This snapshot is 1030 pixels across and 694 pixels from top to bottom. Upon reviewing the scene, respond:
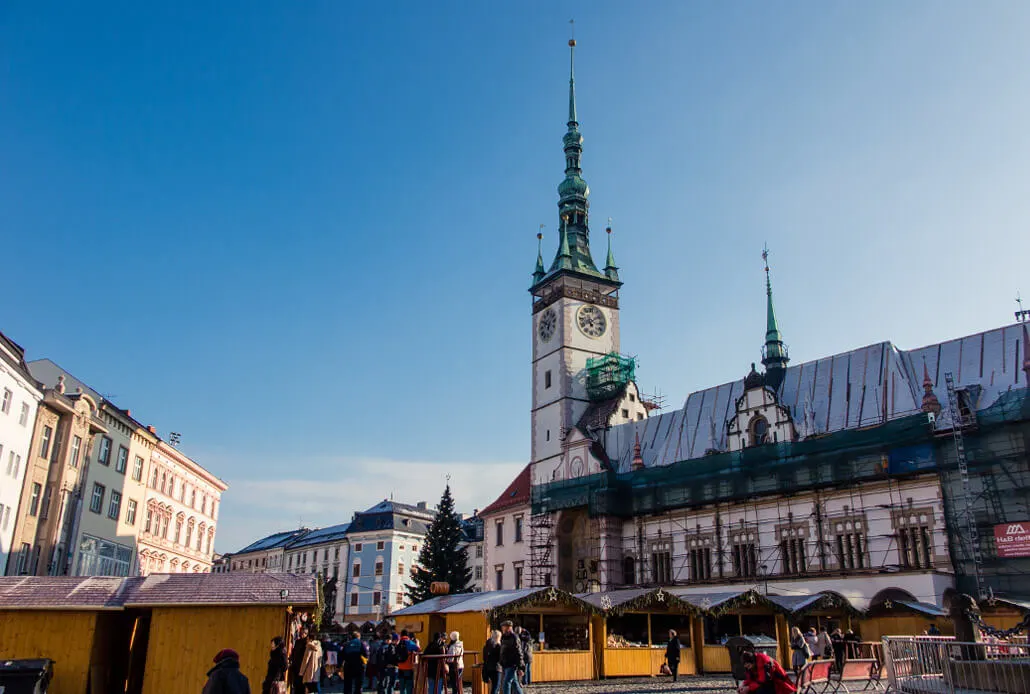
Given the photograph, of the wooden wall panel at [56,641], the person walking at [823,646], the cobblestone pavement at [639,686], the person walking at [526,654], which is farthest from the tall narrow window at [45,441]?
the person walking at [823,646]

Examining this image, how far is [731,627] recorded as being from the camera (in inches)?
1259

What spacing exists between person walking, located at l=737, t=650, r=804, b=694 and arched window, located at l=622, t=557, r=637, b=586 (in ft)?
136

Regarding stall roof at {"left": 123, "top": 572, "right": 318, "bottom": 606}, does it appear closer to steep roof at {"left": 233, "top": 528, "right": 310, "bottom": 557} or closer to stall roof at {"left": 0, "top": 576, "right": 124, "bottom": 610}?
stall roof at {"left": 0, "top": 576, "right": 124, "bottom": 610}

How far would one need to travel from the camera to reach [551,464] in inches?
2335

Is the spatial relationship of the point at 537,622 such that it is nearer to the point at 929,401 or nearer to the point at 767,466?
the point at 767,466

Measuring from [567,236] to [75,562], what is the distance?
43316mm

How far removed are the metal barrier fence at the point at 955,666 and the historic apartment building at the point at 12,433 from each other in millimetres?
28483

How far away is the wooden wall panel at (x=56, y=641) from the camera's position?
17.1 m

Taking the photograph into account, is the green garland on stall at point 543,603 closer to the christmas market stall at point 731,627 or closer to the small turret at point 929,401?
the christmas market stall at point 731,627

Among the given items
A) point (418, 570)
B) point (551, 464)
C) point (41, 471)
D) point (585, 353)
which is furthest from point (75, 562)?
point (585, 353)

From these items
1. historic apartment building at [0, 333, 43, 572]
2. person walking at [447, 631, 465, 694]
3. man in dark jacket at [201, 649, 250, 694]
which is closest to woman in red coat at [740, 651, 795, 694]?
man in dark jacket at [201, 649, 250, 694]

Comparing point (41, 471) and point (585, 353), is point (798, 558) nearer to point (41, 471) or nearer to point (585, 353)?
point (585, 353)

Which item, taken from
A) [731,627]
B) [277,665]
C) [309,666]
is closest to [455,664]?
[309,666]

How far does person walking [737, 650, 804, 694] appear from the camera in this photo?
9.83 metres
